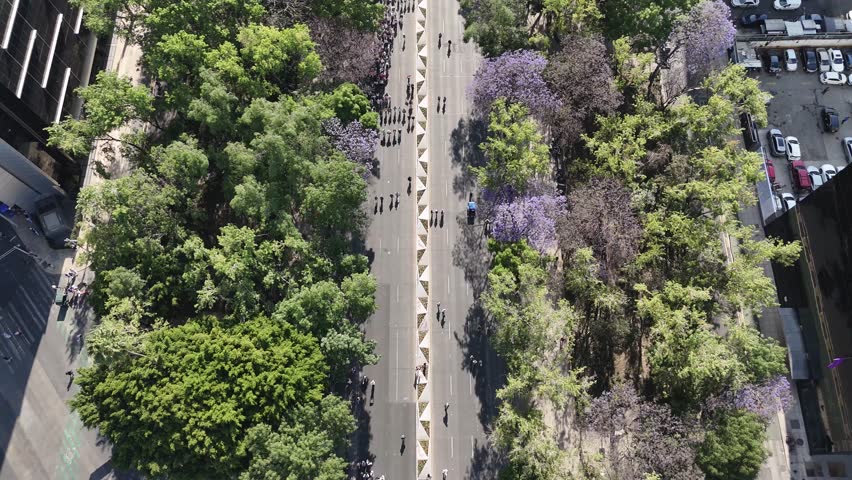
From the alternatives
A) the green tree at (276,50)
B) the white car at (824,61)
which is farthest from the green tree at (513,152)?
the white car at (824,61)

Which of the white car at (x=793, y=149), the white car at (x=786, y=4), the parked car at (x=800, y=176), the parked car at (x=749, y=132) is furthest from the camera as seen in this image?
the white car at (x=786, y=4)

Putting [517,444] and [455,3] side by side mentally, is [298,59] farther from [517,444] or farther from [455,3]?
[517,444]

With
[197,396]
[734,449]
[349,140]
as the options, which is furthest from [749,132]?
[197,396]

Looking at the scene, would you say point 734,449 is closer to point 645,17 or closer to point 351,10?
point 645,17

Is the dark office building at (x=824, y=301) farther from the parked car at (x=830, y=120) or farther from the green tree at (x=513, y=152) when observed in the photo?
the green tree at (x=513, y=152)

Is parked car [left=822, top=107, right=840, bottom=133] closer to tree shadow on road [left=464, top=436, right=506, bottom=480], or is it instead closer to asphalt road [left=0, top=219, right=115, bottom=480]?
tree shadow on road [left=464, top=436, right=506, bottom=480]

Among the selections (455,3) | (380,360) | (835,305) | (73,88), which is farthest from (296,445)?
(455,3)

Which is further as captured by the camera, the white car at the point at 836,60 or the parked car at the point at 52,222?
the white car at the point at 836,60
